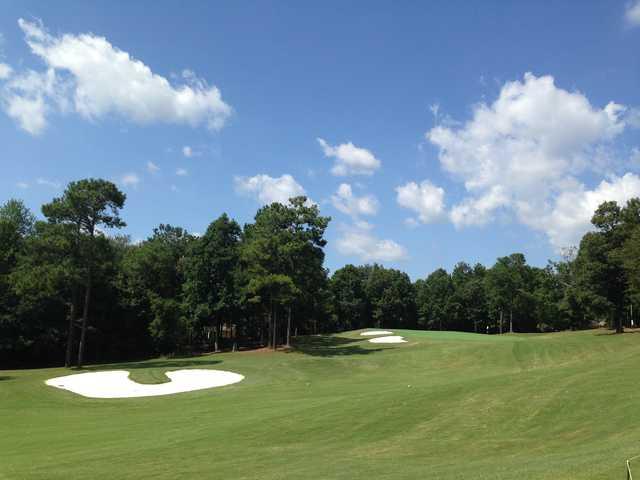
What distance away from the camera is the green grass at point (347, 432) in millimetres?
11781

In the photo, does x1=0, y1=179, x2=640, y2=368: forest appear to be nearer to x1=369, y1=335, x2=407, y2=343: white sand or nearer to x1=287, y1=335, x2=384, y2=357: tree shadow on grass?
x1=287, y1=335, x2=384, y2=357: tree shadow on grass

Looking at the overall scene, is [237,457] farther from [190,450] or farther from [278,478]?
[278,478]

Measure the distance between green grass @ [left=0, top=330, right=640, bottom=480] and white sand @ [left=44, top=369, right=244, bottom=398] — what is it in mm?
2253

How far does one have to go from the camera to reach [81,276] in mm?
42406

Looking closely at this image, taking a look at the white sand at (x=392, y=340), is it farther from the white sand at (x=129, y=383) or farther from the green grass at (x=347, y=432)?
the green grass at (x=347, y=432)

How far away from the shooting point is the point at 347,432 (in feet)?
53.6

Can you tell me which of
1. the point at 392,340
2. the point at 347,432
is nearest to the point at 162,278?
the point at 392,340

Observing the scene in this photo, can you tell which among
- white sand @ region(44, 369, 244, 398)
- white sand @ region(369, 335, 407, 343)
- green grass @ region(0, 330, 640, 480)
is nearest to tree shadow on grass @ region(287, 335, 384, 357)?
white sand @ region(369, 335, 407, 343)

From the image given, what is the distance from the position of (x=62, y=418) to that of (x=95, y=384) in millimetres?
11202

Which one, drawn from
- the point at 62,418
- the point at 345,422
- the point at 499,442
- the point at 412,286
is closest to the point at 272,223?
the point at 62,418

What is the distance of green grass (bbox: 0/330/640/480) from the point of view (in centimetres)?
1178

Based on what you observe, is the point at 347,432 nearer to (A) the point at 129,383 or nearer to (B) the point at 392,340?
(A) the point at 129,383

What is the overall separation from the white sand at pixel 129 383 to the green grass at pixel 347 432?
225 centimetres

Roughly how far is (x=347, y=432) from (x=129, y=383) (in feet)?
72.6
